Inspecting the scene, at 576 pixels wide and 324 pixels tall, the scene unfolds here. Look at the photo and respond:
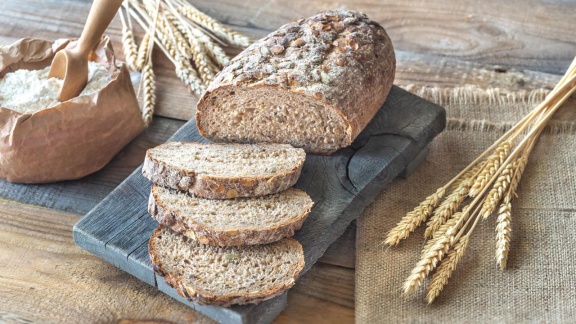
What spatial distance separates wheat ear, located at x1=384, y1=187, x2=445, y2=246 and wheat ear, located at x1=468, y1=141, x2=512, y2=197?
5.3 inches

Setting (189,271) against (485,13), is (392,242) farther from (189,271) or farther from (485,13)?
(485,13)

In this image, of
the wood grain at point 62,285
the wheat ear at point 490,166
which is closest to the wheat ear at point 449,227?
the wheat ear at point 490,166

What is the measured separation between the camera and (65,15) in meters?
4.42

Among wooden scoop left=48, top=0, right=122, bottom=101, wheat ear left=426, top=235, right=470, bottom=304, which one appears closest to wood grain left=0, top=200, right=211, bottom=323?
wooden scoop left=48, top=0, right=122, bottom=101

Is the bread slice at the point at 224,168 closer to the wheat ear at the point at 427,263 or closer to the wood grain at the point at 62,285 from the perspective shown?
the wood grain at the point at 62,285

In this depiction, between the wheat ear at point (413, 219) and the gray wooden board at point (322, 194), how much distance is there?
0.17 m

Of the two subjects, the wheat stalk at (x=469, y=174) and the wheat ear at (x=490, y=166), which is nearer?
the wheat ear at (x=490, y=166)

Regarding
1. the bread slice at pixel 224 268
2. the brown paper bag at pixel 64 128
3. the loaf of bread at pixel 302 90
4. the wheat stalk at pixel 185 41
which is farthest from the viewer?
the wheat stalk at pixel 185 41

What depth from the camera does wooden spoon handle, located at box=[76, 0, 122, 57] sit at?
125 inches

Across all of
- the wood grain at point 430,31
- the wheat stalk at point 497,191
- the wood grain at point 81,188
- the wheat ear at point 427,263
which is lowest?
the wood grain at point 81,188

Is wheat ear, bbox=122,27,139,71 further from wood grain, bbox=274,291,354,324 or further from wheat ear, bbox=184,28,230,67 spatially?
wood grain, bbox=274,291,354,324

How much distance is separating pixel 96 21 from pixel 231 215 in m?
1.12

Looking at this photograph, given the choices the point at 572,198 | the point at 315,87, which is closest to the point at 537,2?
the point at 572,198

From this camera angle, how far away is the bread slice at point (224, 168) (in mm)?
2787
